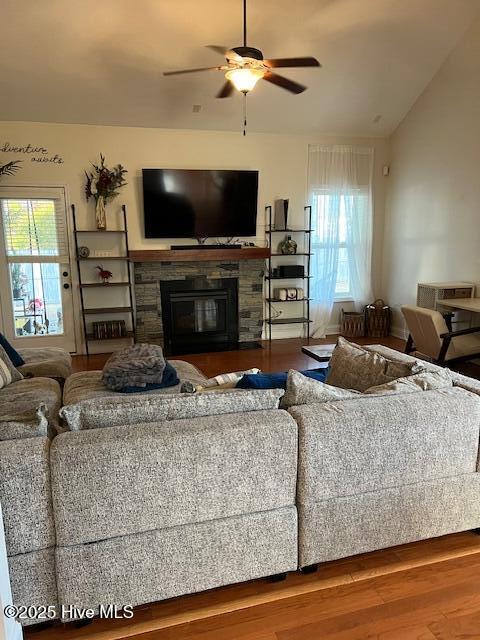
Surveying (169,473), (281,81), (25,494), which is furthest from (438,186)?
(25,494)

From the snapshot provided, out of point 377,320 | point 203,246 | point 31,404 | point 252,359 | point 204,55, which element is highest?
point 204,55

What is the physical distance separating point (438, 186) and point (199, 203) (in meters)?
3.04

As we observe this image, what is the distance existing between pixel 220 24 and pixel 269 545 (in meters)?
4.34

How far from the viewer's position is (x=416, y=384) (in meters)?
2.10

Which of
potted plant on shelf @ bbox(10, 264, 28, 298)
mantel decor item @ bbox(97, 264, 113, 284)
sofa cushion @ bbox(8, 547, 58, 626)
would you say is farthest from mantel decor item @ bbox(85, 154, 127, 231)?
sofa cushion @ bbox(8, 547, 58, 626)

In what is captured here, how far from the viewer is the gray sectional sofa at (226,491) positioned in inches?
60.1

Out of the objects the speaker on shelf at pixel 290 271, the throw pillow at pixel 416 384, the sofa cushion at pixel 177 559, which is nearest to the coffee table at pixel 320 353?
the throw pillow at pixel 416 384

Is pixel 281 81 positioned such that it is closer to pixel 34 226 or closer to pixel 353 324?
pixel 34 226

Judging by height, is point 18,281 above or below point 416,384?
above

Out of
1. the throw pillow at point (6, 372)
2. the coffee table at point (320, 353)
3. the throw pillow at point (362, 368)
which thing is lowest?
the coffee table at point (320, 353)

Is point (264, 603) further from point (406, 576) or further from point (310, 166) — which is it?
point (310, 166)

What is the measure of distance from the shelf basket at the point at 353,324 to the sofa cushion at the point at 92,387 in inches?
139

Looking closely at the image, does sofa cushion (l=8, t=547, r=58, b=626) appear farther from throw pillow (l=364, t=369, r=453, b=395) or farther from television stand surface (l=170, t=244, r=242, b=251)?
television stand surface (l=170, t=244, r=242, b=251)

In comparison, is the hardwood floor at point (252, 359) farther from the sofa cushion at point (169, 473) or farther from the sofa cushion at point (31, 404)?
the sofa cushion at point (169, 473)
